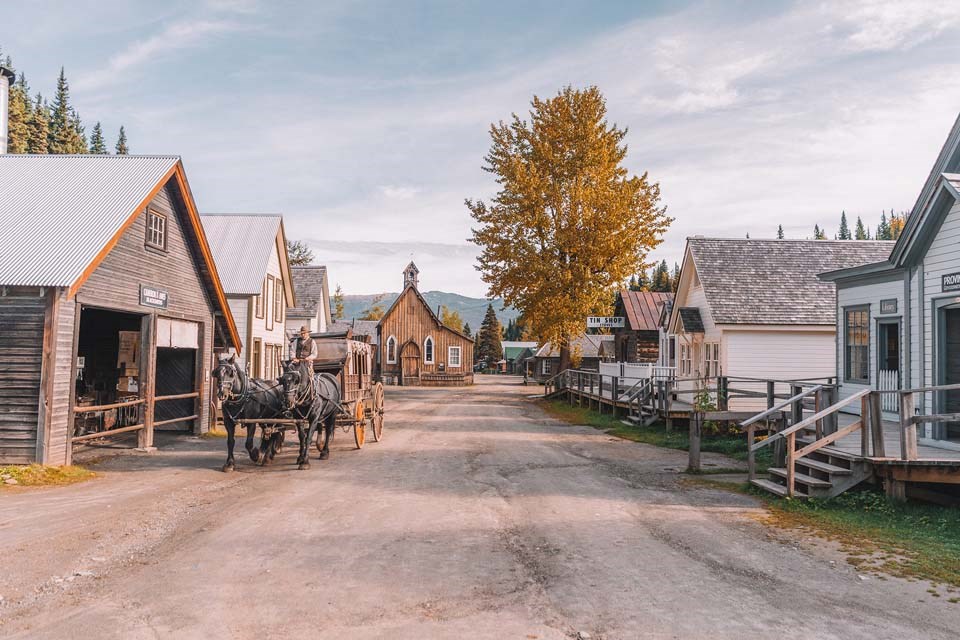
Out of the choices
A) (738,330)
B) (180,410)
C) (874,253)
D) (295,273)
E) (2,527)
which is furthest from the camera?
(295,273)

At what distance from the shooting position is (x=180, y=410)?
63.8 feet

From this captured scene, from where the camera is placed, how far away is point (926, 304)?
1349 cm

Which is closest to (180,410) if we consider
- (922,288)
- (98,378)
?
(98,378)

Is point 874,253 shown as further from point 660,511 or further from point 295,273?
point 295,273

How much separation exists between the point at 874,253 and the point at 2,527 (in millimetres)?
26512

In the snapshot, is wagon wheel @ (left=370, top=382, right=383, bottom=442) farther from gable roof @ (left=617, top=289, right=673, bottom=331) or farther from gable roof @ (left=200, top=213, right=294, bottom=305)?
gable roof @ (left=617, top=289, right=673, bottom=331)

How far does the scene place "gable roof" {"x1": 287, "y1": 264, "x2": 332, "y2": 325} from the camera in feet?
126

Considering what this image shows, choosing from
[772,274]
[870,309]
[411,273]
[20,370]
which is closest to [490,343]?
[411,273]

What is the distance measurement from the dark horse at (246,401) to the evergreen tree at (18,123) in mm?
60430

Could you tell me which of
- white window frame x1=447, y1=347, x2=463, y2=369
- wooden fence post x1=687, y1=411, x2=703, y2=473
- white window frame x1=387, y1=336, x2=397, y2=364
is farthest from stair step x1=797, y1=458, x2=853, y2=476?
white window frame x1=387, y1=336, x2=397, y2=364

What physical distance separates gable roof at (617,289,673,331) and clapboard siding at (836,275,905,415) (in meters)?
24.2

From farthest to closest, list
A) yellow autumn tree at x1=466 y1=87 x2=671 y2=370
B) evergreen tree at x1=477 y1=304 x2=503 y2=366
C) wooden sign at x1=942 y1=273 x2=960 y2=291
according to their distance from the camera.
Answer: evergreen tree at x1=477 y1=304 x2=503 y2=366, yellow autumn tree at x1=466 y1=87 x2=671 y2=370, wooden sign at x1=942 y1=273 x2=960 y2=291

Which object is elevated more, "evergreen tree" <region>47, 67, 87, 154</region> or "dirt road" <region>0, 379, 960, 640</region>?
"evergreen tree" <region>47, 67, 87, 154</region>

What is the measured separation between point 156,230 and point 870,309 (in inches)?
656
